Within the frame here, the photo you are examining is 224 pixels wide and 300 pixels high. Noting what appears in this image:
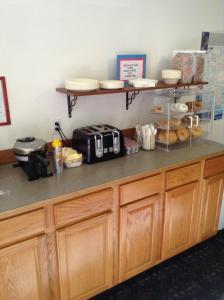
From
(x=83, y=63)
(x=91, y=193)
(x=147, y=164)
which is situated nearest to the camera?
(x=91, y=193)

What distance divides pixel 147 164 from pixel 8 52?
110 centimetres

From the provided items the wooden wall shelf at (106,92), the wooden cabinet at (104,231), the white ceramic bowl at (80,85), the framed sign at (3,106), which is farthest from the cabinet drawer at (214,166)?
the framed sign at (3,106)

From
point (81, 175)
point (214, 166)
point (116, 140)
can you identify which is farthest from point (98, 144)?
point (214, 166)

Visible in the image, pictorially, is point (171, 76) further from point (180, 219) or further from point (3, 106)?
point (3, 106)

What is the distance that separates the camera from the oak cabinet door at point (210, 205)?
2.12m

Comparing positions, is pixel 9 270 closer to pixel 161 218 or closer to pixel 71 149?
pixel 71 149

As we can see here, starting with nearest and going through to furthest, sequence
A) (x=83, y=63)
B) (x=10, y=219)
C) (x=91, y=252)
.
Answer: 1. (x=10, y=219)
2. (x=91, y=252)
3. (x=83, y=63)

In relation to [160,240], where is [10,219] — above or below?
above

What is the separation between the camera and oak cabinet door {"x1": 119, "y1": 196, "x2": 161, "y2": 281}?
174 cm

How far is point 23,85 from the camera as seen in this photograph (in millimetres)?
1753

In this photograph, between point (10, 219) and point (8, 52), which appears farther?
point (8, 52)

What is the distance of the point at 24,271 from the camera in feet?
4.70

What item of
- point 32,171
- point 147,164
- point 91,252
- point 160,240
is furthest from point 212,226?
point 32,171

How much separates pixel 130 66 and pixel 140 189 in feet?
3.15
